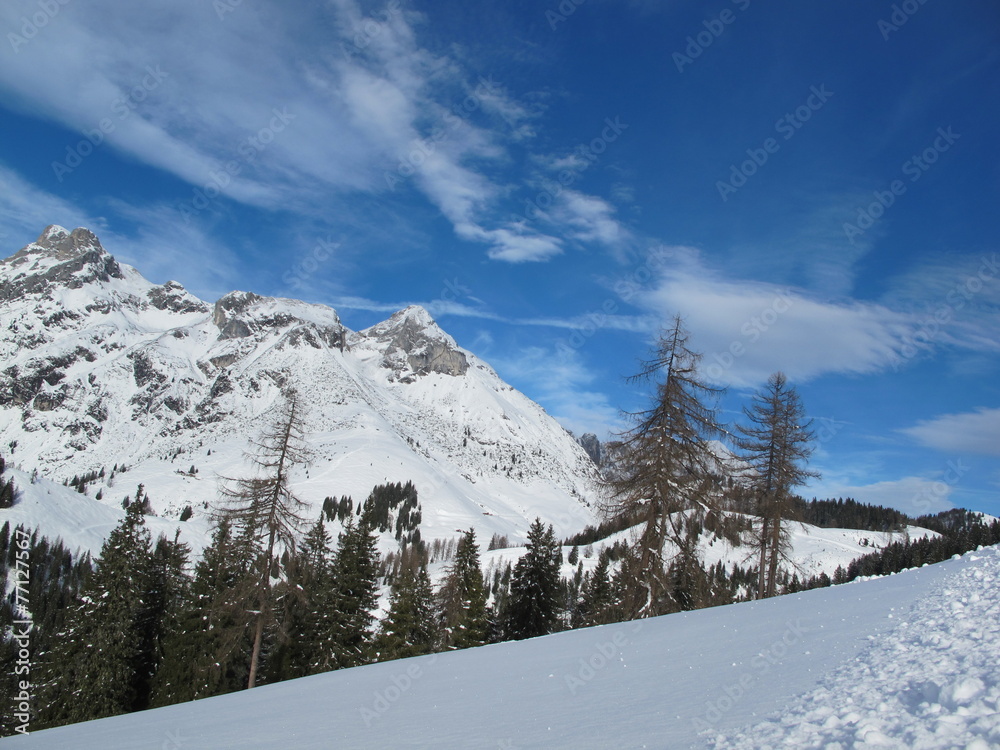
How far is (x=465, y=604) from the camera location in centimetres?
2925

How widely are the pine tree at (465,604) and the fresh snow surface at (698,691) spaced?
18173mm

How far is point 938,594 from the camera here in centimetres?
847

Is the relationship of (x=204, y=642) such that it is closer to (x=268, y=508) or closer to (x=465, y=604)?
(x=268, y=508)

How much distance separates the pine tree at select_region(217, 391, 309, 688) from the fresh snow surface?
9419 millimetres

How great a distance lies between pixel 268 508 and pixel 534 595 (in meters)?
15.4

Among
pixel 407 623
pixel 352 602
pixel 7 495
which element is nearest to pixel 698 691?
pixel 352 602

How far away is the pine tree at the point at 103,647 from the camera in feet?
76.9

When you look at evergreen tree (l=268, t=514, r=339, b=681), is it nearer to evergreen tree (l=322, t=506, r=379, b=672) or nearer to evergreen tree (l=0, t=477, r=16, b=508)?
evergreen tree (l=322, t=506, r=379, b=672)

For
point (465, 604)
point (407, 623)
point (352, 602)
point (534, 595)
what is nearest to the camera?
point (352, 602)

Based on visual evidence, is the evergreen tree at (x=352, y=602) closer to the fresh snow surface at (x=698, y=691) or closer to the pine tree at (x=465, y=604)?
the pine tree at (x=465, y=604)

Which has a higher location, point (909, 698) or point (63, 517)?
point (63, 517)

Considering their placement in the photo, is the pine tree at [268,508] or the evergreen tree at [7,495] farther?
the evergreen tree at [7,495]

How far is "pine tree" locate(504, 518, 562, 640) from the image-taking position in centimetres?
2917

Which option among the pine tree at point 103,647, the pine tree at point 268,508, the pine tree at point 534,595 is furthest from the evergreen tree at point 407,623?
the pine tree at point 103,647
